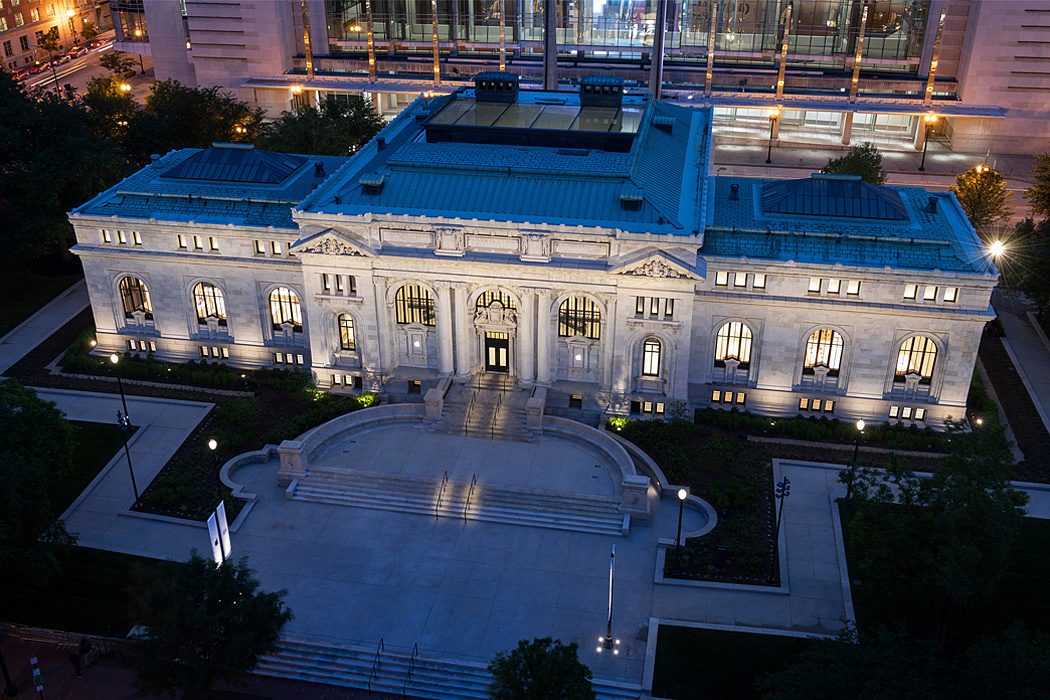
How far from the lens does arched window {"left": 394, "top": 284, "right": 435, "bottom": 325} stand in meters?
75.7

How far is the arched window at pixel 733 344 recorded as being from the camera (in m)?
74.2

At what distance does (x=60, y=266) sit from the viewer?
100 metres

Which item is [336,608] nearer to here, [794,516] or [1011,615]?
[794,516]

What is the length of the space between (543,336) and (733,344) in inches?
588

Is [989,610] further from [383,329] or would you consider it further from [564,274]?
[383,329]

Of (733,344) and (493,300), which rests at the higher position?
(493,300)

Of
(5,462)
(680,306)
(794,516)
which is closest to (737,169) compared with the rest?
(680,306)

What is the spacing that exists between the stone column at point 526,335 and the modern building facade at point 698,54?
64.7 metres

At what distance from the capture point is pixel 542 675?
44312 millimetres

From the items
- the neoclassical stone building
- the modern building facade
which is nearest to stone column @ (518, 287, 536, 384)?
the neoclassical stone building

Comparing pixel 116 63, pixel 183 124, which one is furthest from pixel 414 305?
pixel 116 63

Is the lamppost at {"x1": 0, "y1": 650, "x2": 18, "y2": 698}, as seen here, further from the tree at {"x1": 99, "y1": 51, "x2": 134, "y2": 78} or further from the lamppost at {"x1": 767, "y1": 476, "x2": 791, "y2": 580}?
the tree at {"x1": 99, "y1": 51, "x2": 134, "y2": 78}

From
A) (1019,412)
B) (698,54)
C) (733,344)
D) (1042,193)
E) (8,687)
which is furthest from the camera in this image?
(698,54)

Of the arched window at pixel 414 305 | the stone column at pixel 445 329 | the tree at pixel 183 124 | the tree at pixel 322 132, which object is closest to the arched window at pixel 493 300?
the stone column at pixel 445 329
